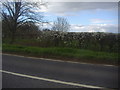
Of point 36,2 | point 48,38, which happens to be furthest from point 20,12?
point 48,38

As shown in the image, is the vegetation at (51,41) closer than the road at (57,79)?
No

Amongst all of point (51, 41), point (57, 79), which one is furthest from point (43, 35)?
point (57, 79)

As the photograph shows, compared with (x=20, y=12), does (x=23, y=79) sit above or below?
below

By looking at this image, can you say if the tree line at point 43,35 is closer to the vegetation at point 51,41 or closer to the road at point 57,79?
the vegetation at point 51,41

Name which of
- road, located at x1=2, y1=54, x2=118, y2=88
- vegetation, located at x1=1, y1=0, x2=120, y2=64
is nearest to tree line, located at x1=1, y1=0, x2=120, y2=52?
vegetation, located at x1=1, y1=0, x2=120, y2=64

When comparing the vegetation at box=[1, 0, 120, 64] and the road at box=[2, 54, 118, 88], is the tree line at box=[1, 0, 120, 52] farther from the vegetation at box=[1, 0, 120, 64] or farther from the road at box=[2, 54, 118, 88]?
the road at box=[2, 54, 118, 88]

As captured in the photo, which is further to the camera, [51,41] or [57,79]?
[51,41]

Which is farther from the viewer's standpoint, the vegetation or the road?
the vegetation

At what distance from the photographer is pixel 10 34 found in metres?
24.7

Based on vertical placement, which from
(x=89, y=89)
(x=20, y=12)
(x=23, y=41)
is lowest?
(x=89, y=89)

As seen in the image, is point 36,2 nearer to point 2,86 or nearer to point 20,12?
point 20,12

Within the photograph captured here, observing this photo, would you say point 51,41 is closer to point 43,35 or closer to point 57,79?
point 43,35

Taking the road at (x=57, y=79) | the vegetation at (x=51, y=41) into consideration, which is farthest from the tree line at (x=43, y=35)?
the road at (x=57, y=79)

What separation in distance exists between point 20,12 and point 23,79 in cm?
1969
